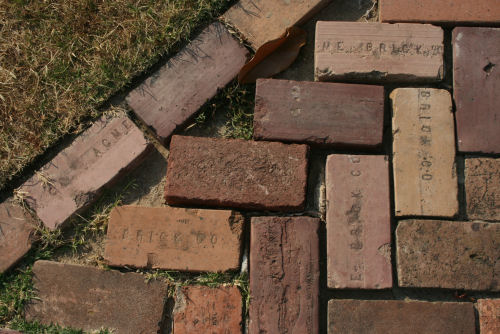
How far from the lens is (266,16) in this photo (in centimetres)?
283

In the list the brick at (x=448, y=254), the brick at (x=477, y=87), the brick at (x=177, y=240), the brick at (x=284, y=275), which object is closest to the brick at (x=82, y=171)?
the brick at (x=177, y=240)

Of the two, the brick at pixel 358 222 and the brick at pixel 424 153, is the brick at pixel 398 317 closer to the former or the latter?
the brick at pixel 358 222

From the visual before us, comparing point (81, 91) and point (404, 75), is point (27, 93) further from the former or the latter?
point (404, 75)

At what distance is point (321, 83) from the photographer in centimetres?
269

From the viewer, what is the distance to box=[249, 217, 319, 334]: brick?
250 centimetres

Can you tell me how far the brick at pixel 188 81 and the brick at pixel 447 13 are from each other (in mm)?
844

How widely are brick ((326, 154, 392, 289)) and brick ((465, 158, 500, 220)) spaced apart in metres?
0.43

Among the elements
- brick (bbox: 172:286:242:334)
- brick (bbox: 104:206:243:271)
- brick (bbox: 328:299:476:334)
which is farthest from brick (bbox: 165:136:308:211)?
brick (bbox: 328:299:476:334)

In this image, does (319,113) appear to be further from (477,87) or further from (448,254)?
(448,254)

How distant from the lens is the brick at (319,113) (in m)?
2.64

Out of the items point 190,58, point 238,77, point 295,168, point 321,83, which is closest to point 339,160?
point 295,168

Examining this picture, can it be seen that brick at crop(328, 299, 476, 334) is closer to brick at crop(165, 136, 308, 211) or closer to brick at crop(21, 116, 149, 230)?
brick at crop(165, 136, 308, 211)

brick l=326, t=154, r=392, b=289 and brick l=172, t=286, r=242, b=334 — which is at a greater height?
brick l=326, t=154, r=392, b=289

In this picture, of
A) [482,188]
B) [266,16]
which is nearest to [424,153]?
[482,188]
